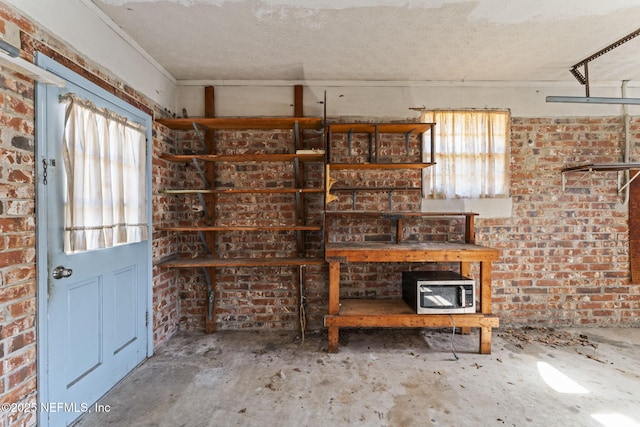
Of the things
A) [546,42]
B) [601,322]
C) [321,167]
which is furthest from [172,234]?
[601,322]

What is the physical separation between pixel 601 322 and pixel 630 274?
0.63 metres

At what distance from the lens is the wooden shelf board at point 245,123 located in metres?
2.92

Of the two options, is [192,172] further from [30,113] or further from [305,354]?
[305,354]

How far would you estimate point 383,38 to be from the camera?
8.08 ft

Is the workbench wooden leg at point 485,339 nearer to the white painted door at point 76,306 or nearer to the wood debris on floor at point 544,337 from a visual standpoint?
the wood debris on floor at point 544,337

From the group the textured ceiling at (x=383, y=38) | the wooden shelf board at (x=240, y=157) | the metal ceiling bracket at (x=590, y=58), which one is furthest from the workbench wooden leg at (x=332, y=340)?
the metal ceiling bracket at (x=590, y=58)

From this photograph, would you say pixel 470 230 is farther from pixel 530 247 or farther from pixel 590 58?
pixel 590 58

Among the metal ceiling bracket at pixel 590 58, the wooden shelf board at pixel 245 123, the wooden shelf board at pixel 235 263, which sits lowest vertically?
the wooden shelf board at pixel 235 263

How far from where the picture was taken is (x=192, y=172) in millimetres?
3303

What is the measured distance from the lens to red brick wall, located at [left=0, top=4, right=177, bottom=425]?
149 centimetres

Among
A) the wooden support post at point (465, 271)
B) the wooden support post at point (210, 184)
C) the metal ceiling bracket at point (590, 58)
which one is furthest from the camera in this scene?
the wooden support post at point (210, 184)

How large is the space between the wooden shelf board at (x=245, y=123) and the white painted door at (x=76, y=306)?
0.50m

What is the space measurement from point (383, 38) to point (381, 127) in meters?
0.85

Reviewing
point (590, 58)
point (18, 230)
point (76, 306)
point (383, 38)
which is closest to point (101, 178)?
point (18, 230)
